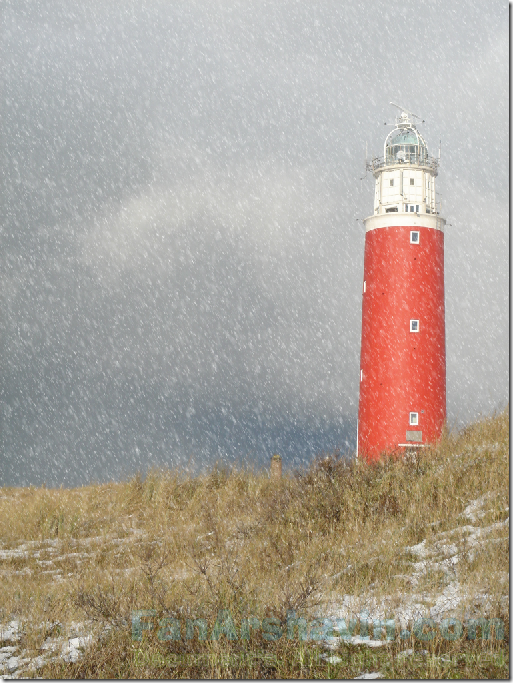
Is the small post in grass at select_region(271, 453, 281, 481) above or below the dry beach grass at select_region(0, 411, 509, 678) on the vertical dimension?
above

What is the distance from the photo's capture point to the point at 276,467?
1656 cm

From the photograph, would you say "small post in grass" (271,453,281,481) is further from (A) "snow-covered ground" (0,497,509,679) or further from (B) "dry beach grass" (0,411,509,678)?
(A) "snow-covered ground" (0,497,509,679)

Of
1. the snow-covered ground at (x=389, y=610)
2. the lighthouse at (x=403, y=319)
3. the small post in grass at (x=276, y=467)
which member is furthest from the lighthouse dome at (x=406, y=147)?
the snow-covered ground at (x=389, y=610)

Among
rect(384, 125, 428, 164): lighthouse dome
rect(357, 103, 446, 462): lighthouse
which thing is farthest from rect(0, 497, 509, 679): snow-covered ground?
rect(384, 125, 428, 164): lighthouse dome

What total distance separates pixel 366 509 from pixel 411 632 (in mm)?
4930

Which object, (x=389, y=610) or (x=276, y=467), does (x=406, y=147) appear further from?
(x=389, y=610)

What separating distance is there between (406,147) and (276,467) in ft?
49.6

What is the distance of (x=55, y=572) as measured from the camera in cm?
1150

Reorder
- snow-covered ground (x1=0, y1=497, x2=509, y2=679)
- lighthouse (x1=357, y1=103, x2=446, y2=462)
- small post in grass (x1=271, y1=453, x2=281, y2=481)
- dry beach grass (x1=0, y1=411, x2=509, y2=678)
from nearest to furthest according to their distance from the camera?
dry beach grass (x1=0, y1=411, x2=509, y2=678) < snow-covered ground (x1=0, y1=497, x2=509, y2=679) < small post in grass (x1=271, y1=453, x2=281, y2=481) < lighthouse (x1=357, y1=103, x2=446, y2=462)

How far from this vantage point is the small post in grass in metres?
16.1

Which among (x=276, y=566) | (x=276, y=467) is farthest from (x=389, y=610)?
(x=276, y=467)

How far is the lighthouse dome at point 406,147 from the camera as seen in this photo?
87.5ft

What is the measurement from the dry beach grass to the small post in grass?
0.23 m

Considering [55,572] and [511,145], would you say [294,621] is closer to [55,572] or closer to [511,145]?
[511,145]
